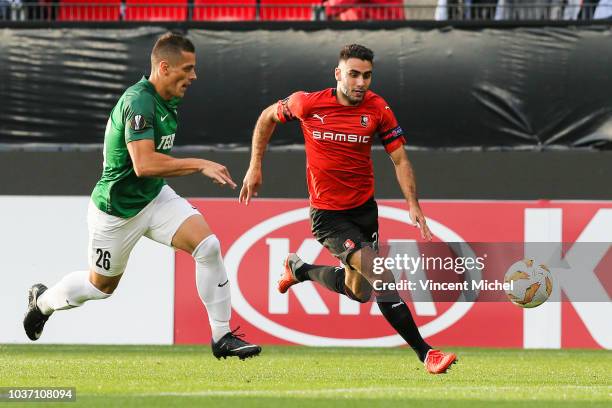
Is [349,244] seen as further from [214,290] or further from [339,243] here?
[214,290]

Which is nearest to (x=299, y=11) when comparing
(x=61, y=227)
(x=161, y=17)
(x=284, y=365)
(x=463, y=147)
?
(x=161, y=17)

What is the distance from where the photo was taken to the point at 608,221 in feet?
38.1

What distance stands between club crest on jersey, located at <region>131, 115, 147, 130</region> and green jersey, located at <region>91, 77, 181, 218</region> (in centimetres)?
9

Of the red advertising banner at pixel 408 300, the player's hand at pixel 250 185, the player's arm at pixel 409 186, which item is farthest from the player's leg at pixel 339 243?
the red advertising banner at pixel 408 300

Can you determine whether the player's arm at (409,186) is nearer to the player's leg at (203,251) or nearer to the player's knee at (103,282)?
the player's leg at (203,251)

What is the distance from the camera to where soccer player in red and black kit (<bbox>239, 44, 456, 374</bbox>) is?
8.35 m

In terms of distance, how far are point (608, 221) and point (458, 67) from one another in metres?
2.17

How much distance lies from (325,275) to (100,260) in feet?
5.43

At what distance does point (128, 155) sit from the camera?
8.16 m

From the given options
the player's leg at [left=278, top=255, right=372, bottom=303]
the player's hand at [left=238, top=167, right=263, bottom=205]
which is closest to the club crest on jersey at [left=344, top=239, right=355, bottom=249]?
the player's leg at [left=278, top=255, right=372, bottom=303]

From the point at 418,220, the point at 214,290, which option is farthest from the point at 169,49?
the point at 418,220

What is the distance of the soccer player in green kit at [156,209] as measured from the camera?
26.7 feet

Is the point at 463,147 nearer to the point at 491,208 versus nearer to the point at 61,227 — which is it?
the point at 491,208

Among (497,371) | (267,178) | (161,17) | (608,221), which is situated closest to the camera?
(497,371)
